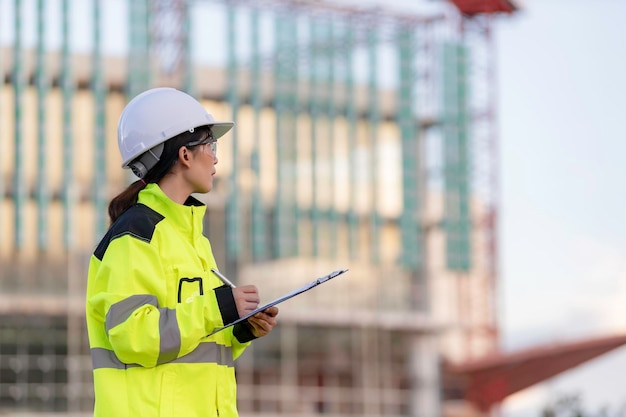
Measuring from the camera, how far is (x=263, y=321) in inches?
208

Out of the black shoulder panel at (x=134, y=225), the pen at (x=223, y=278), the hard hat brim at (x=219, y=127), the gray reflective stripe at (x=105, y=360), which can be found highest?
the hard hat brim at (x=219, y=127)

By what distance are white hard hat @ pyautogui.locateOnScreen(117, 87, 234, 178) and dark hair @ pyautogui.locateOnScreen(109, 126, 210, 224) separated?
0.02 metres

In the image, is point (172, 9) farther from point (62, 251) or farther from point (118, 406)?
point (118, 406)

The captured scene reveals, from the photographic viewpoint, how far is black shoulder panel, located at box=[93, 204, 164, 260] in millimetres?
5238

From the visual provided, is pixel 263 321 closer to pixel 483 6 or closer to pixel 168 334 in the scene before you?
pixel 168 334

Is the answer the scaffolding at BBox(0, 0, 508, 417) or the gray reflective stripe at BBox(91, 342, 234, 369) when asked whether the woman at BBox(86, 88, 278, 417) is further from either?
the scaffolding at BBox(0, 0, 508, 417)

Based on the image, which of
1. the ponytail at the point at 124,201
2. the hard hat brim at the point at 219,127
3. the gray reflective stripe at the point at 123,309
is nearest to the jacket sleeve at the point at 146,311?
the gray reflective stripe at the point at 123,309

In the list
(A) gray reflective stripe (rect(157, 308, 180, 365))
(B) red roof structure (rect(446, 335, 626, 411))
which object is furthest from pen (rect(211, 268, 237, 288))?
(B) red roof structure (rect(446, 335, 626, 411))

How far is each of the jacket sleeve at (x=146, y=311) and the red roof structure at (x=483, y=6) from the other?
5724cm

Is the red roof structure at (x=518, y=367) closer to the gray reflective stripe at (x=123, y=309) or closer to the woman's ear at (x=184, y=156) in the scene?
the woman's ear at (x=184, y=156)

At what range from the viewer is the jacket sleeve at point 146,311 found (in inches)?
199

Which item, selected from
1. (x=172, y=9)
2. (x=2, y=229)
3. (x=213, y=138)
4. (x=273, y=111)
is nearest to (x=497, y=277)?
(x=273, y=111)

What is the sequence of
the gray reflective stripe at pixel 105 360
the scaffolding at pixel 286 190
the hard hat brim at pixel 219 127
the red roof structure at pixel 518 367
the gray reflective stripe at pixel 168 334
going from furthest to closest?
the red roof structure at pixel 518 367
the scaffolding at pixel 286 190
the hard hat brim at pixel 219 127
the gray reflective stripe at pixel 105 360
the gray reflective stripe at pixel 168 334

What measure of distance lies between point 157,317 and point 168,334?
71 mm
